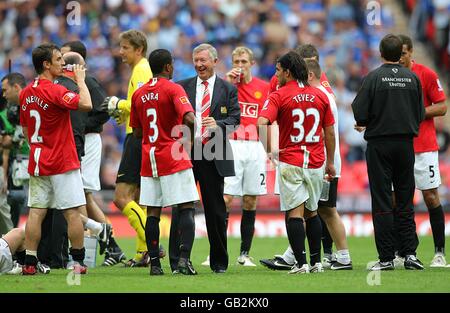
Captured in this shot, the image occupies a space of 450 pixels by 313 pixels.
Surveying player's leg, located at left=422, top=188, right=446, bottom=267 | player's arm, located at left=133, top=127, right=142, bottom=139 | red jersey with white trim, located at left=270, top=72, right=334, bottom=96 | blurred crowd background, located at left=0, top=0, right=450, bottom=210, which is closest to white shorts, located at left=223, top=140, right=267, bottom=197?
red jersey with white trim, located at left=270, top=72, right=334, bottom=96

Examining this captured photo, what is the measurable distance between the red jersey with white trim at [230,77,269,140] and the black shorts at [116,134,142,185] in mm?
1754

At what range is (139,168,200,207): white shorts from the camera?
10898 mm

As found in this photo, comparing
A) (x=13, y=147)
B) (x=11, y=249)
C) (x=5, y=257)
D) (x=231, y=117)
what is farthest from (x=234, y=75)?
(x=5, y=257)

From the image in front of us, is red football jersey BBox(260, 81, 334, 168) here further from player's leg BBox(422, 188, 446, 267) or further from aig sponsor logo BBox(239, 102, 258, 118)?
aig sponsor logo BBox(239, 102, 258, 118)

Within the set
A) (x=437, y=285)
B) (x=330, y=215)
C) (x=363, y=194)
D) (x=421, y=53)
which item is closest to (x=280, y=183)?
(x=330, y=215)

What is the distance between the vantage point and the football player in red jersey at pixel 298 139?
36.1 feet

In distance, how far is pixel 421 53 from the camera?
25.5 m

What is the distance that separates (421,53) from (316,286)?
54.6 ft

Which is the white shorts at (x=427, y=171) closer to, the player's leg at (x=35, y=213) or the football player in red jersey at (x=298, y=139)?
the football player in red jersey at (x=298, y=139)

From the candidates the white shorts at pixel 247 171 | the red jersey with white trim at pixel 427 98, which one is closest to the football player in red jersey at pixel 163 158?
the white shorts at pixel 247 171

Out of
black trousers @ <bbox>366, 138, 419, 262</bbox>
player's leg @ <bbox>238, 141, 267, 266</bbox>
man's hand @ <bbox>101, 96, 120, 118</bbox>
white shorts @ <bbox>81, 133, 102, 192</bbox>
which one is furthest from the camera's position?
white shorts @ <bbox>81, 133, 102, 192</bbox>

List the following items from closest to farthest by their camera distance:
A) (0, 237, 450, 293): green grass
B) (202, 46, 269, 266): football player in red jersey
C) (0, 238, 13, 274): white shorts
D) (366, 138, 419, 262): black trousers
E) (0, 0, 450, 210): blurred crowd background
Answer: (0, 237, 450, 293): green grass, (0, 238, 13, 274): white shorts, (366, 138, 419, 262): black trousers, (202, 46, 269, 266): football player in red jersey, (0, 0, 450, 210): blurred crowd background

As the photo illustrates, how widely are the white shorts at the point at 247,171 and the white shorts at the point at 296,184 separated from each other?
2.63m
